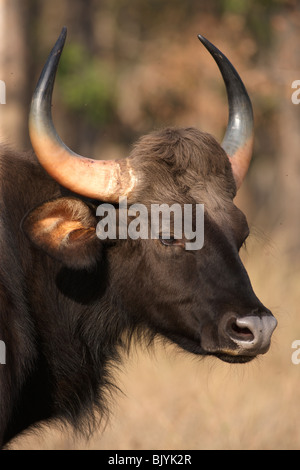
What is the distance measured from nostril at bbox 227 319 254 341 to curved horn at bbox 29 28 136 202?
1.07 metres

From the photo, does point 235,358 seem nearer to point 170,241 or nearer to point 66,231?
point 170,241

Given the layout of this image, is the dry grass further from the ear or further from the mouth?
the ear

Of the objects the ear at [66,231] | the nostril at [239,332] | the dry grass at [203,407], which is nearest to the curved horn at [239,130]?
the ear at [66,231]

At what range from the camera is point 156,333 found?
5289 millimetres

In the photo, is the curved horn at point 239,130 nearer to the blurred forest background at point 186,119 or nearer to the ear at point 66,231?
the blurred forest background at point 186,119

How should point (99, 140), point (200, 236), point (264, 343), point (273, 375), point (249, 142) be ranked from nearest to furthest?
point (264, 343) → point (200, 236) → point (249, 142) → point (273, 375) → point (99, 140)

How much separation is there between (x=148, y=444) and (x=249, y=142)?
10.9 feet

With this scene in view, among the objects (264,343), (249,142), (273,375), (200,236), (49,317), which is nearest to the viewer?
→ (264,343)

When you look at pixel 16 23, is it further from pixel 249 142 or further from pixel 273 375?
pixel 249 142

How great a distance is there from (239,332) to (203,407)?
3.74 m

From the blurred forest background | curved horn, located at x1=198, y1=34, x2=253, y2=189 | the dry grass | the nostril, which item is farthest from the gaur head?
the dry grass

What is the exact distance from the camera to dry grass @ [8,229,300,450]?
7.55 meters

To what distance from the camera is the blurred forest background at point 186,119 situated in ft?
25.6

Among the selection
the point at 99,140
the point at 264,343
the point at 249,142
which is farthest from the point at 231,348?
the point at 99,140
